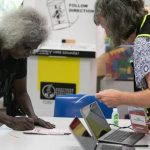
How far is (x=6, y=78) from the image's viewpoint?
248cm

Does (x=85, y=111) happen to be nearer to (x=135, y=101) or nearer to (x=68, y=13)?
(x=135, y=101)

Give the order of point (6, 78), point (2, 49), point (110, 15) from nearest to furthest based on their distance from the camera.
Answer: point (110, 15) → point (2, 49) → point (6, 78)

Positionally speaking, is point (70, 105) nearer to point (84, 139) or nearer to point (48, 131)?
point (48, 131)

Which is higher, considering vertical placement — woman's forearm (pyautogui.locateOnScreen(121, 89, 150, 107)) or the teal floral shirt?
the teal floral shirt

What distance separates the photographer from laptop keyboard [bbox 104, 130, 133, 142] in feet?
6.28

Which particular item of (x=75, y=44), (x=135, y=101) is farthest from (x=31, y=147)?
(x=75, y=44)

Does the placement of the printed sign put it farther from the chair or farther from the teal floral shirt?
the teal floral shirt

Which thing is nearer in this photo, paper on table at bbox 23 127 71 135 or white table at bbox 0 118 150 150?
white table at bbox 0 118 150 150

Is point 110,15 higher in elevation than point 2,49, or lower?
higher

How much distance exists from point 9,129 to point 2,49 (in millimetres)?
494

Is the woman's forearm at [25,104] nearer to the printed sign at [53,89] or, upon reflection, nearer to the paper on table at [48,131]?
the paper on table at [48,131]

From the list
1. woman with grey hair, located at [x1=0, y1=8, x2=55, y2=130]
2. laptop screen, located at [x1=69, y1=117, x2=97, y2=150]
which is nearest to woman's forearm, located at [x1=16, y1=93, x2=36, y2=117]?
woman with grey hair, located at [x1=0, y1=8, x2=55, y2=130]

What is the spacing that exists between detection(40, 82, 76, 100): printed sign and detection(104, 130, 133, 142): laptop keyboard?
2.07m

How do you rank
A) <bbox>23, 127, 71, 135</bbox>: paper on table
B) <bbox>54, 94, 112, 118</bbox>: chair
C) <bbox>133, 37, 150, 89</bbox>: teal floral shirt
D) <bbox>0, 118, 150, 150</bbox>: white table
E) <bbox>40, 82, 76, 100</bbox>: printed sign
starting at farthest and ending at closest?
<bbox>40, 82, 76, 100</bbox>: printed sign → <bbox>54, 94, 112, 118</bbox>: chair → <bbox>23, 127, 71, 135</bbox>: paper on table → <bbox>0, 118, 150, 150</bbox>: white table → <bbox>133, 37, 150, 89</bbox>: teal floral shirt
